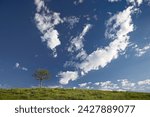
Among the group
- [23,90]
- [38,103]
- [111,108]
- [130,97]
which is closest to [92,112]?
[111,108]

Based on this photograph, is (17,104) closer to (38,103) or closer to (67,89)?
(38,103)

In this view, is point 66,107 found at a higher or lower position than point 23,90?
lower

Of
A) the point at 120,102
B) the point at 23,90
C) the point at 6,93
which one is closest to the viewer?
the point at 120,102

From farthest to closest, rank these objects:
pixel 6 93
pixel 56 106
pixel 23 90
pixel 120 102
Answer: pixel 23 90, pixel 6 93, pixel 120 102, pixel 56 106

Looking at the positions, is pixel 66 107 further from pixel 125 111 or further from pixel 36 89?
pixel 36 89

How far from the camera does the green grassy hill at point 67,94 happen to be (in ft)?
150

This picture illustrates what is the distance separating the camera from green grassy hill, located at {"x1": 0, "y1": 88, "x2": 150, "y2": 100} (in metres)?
45.8

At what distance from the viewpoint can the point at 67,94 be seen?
1924 inches

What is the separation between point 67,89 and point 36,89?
4709mm

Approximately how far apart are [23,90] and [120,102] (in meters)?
23.9

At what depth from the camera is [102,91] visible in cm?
5291

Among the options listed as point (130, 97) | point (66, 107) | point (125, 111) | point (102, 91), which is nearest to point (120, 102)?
point (125, 111)

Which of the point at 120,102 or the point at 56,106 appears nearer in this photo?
the point at 56,106

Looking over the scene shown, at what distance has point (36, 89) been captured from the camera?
52.5m
